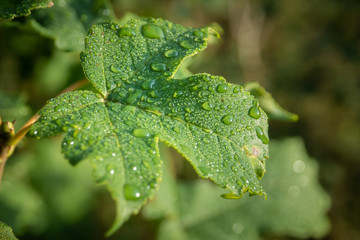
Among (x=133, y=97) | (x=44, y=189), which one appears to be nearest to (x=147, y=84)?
(x=133, y=97)

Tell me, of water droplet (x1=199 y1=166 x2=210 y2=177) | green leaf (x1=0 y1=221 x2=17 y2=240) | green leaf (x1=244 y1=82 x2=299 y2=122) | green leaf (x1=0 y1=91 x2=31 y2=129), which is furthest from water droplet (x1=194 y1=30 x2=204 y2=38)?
green leaf (x1=0 y1=91 x2=31 y2=129)

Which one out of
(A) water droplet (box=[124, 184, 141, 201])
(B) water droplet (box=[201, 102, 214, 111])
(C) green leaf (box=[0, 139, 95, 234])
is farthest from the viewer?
(C) green leaf (box=[0, 139, 95, 234])

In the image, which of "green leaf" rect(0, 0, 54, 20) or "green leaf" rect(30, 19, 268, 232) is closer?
"green leaf" rect(30, 19, 268, 232)

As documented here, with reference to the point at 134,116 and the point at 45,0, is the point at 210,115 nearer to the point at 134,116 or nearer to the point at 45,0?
the point at 134,116

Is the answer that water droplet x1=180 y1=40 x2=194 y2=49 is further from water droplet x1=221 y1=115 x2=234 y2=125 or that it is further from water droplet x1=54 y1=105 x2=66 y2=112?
water droplet x1=54 y1=105 x2=66 y2=112

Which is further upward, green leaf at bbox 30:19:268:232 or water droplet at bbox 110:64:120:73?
water droplet at bbox 110:64:120:73

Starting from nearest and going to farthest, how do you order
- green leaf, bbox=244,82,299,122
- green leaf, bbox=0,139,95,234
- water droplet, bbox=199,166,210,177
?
water droplet, bbox=199,166,210,177, green leaf, bbox=244,82,299,122, green leaf, bbox=0,139,95,234
